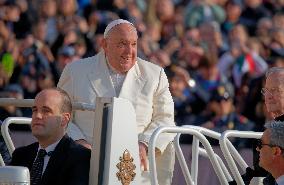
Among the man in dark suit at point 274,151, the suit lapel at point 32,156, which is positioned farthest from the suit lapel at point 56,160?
the man in dark suit at point 274,151

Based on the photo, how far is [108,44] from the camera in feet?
30.1

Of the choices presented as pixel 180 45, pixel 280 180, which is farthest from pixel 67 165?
pixel 180 45

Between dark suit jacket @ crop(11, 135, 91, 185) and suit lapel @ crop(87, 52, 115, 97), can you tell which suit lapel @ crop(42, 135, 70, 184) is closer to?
dark suit jacket @ crop(11, 135, 91, 185)

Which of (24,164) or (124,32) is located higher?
(124,32)

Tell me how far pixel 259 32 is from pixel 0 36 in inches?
144

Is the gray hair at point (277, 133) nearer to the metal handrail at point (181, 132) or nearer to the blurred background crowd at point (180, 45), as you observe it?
the metal handrail at point (181, 132)

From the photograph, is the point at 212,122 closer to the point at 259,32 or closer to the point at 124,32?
the point at 259,32

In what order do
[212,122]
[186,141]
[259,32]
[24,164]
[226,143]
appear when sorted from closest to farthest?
[24,164]
[226,143]
[186,141]
[212,122]
[259,32]

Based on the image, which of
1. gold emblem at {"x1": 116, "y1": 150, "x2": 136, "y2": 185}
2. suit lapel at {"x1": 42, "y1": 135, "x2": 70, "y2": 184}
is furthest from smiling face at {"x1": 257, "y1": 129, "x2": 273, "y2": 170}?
suit lapel at {"x1": 42, "y1": 135, "x2": 70, "y2": 184}

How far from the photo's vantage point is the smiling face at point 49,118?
295 inches

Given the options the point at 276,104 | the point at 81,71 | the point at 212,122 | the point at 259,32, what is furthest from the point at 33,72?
the point at 276,104

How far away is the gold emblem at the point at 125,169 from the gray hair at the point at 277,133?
1.16m

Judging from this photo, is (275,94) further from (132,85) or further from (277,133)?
(277,133)

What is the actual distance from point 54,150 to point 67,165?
0.51ft
